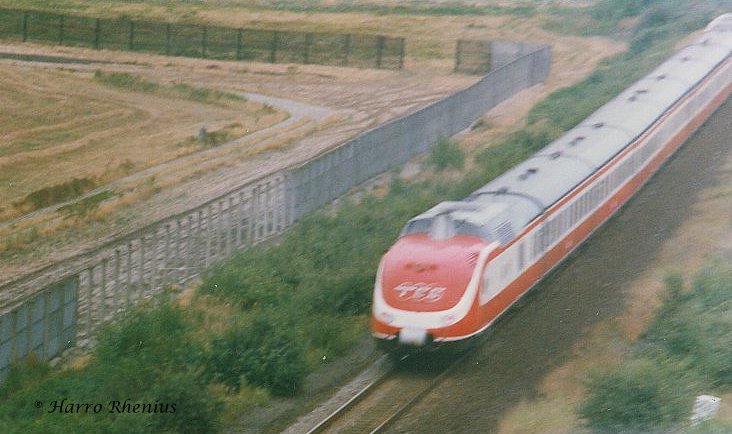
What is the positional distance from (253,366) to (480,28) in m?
8.42

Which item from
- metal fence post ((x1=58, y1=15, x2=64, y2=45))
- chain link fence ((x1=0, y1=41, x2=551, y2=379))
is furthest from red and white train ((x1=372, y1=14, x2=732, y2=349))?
metal fence post ((x1=58, y1=15, x2=64, y2=45))

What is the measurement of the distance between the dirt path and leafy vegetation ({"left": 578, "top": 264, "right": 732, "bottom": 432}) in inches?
18.9

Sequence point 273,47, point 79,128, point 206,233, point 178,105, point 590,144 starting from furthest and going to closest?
point 590,144 → point 206,233 → point 273,47 → point 178,105 → point 79,128

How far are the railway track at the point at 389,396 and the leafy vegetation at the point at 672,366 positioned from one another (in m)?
2.37

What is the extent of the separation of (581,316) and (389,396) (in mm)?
3693

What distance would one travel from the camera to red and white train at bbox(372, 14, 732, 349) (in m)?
14.5

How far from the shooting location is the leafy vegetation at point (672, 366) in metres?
12.5

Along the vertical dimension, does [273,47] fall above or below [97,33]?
below

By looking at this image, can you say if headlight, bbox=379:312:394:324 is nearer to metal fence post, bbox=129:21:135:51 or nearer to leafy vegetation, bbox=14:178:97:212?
leafy vegetation, bbox=14:178:97:212

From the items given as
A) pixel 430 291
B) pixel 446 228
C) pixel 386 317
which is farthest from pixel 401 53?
pixel 386 317

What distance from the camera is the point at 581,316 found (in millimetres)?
16500

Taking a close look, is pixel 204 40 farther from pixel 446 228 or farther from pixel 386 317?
pixel 386 317

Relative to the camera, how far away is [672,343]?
1432cm

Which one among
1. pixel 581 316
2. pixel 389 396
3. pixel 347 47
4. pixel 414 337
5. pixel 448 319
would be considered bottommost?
pixel 389 396
